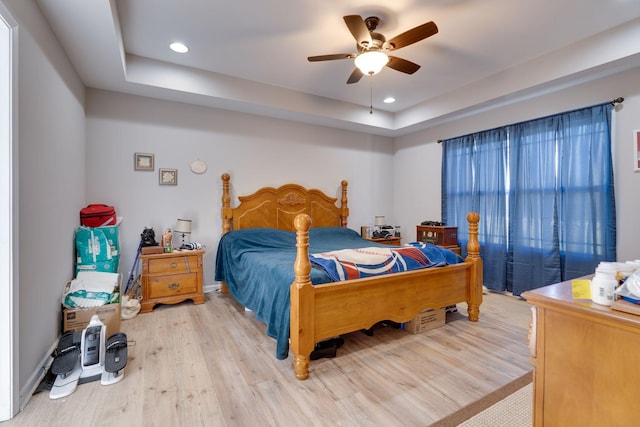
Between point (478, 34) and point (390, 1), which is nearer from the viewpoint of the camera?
point (390, 1)

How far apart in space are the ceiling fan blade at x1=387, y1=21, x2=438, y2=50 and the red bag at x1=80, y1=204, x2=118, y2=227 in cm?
320

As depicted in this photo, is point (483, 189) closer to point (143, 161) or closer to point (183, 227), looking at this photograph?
point (183, 227)

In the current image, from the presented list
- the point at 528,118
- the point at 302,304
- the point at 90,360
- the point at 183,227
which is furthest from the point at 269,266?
the point at 528,118

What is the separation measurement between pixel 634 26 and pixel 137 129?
5.03 meters

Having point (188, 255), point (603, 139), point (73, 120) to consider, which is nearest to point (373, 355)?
point (188, 255)

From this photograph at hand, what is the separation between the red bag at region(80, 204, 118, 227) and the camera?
3.11m

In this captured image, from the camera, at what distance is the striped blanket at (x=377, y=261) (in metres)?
2.31

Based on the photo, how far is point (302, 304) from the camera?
2010 millimetres

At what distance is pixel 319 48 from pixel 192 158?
6.94ft

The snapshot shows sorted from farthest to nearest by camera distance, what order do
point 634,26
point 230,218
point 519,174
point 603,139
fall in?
point 230,218 → point 519,174 → point 603,139 → point 634,26

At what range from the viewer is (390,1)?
2.31 meters

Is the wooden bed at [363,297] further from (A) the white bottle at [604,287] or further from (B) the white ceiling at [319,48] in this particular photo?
(B) the white ceiling at [319,48]

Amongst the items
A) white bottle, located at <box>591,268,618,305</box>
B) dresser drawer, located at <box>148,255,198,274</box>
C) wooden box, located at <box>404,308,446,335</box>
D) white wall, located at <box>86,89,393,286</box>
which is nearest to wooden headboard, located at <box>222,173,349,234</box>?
white wall, located at <box>86,89,393,286</box>

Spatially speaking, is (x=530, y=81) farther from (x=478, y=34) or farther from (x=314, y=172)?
(x=314, y=172)
